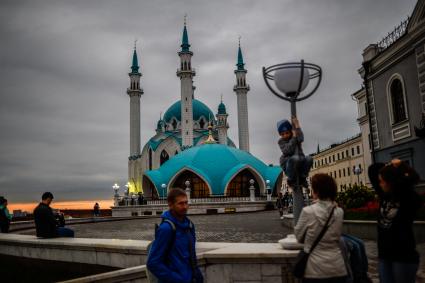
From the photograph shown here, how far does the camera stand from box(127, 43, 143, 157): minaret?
59000 millimetres

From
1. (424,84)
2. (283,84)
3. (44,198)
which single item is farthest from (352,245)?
(424,84)

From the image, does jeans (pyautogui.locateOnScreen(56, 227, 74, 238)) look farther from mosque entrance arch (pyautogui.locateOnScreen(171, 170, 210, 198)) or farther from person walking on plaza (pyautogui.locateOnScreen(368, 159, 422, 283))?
mosque entrance arch (pyautogui.locateOnScreen(171, 170, 210, 198))

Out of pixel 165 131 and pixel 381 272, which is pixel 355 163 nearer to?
pixel 165 131

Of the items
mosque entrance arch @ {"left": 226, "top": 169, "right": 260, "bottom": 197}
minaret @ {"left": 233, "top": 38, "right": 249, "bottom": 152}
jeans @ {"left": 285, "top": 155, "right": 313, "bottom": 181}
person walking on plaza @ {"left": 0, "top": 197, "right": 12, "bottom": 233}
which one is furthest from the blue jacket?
minaret @ {"left": 233, "top": 38, "right": 249, "bottom": 152}

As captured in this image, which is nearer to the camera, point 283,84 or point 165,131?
point 283,84

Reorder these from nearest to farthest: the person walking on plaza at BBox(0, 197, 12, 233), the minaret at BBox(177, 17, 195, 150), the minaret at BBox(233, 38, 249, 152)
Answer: the person walking on plaza at BBox(0, 197, 12, 233), the minaret at BBox(177, 17, 195, 150), the minaret at BBox(233, 38, 249, 152)

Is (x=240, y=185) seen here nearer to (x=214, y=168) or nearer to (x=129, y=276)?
(x=214, y=168)

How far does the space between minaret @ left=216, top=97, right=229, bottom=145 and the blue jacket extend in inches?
2351

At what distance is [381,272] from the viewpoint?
11.8 ft

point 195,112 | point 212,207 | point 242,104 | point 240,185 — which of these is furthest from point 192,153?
point 195,112

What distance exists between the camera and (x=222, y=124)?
65625mm

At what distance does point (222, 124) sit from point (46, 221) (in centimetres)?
5714

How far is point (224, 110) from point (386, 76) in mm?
49389

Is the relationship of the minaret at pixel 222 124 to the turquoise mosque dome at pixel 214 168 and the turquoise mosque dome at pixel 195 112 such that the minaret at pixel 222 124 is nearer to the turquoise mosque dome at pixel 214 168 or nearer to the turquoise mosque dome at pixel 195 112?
the turquoise mosque dome at pixel 195 112
